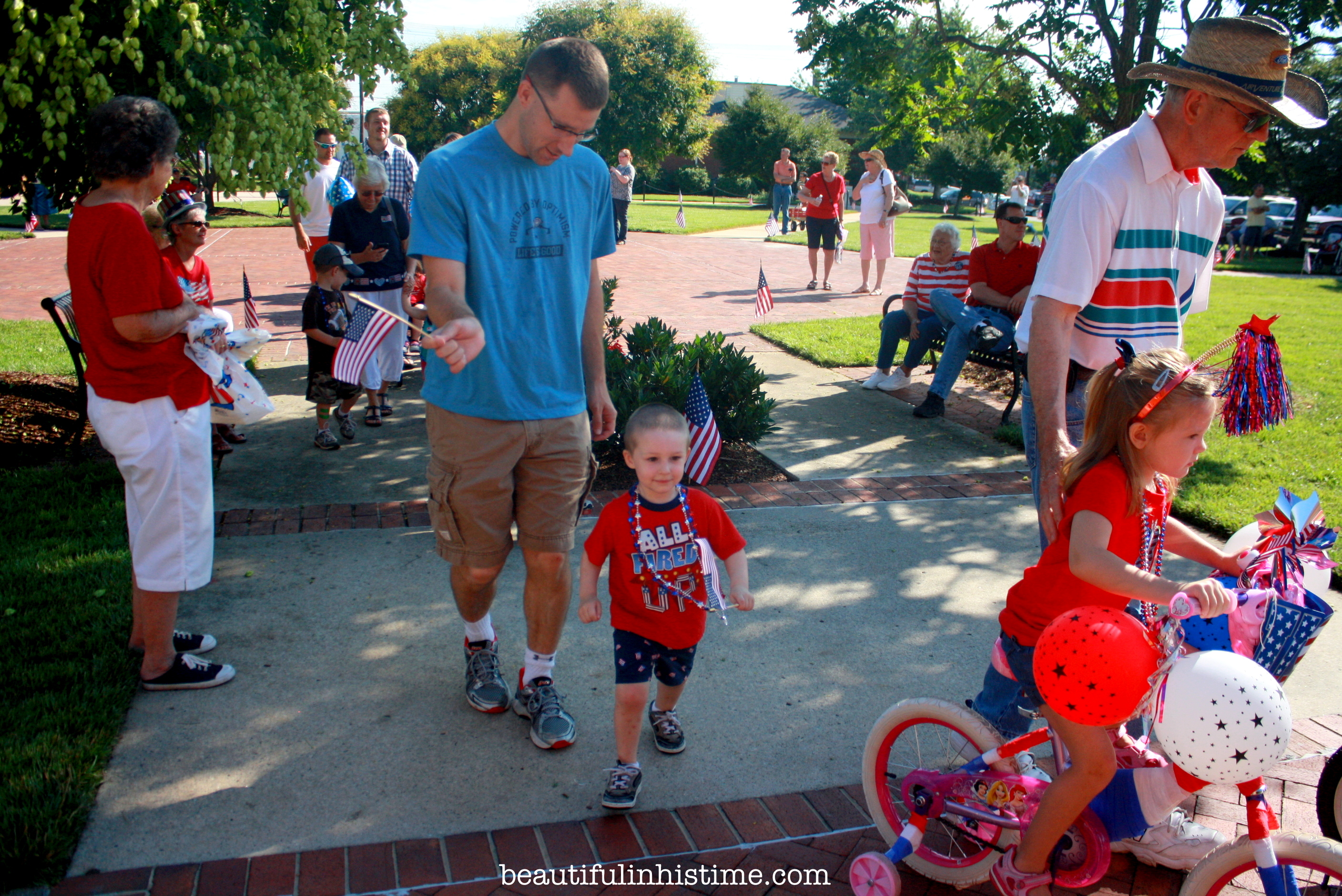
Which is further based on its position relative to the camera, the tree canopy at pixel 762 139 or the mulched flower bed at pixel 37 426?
the tree canopy at pixel 762 139

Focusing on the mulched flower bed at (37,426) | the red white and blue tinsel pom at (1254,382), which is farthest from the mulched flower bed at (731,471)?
the red white and blue tinsel pom at (1254,382)

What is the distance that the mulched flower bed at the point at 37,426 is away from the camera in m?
5.86

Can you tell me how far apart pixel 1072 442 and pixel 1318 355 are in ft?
29.7

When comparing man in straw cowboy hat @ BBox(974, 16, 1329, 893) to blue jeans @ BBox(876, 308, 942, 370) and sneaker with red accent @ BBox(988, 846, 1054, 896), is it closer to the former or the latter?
sneaker with red accent @ BBox(988, 846, 1054, 896)

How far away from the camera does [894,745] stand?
9.41ft

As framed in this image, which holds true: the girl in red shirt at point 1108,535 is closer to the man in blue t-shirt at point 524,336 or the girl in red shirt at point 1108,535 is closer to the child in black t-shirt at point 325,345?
the man in blue t-shirt at point 524,336

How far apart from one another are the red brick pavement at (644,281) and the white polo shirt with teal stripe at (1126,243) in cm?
655

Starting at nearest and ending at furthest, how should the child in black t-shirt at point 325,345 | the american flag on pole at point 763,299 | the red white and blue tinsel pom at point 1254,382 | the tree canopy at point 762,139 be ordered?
the red white and blue tinsel pom at point 1254,382
the child in black t-shirt at point 325,345
the american flag on pole at point 763,299
the tree canopy at point 762,139

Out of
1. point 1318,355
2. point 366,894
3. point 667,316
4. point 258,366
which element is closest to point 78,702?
point 366,894

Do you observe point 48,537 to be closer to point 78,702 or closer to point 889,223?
point 78,702

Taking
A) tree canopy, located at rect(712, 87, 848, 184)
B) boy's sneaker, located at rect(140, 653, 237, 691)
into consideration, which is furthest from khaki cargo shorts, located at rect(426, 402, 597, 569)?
tree canopy, located at rect(712, 87, 848, 184)

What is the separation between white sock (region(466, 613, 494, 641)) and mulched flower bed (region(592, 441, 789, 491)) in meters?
2.11

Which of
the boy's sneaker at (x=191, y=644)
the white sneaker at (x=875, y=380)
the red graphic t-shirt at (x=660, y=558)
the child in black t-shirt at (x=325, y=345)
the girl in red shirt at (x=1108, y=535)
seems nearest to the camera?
the girl in red shirt at (x=1108, y=535)

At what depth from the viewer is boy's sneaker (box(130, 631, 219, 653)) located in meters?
3.57
